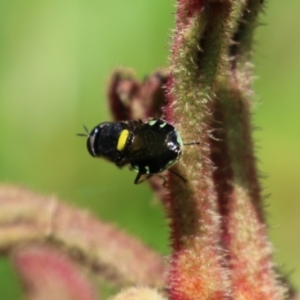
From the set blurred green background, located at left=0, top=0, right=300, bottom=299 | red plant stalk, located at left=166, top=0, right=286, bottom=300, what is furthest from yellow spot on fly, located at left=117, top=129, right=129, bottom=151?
blurred green background, located at left=0, top=0, right=300, bottom=299

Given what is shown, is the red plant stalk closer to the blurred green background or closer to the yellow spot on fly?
the yellow spot on fly

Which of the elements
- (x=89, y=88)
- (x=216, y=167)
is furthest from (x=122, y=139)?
(x=89, y=88)

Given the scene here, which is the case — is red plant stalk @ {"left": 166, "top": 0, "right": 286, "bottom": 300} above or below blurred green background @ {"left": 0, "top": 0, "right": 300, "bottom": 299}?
below

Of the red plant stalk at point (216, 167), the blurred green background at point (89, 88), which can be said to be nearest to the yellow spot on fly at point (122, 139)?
the red plant stalk at point (216, 167)

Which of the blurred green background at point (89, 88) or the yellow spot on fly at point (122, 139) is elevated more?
the blurred green background at point (89, 88)

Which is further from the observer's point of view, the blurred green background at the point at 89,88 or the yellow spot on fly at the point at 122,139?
the blurred green background at the point at 89,88

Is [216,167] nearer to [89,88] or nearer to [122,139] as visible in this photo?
[122,139]

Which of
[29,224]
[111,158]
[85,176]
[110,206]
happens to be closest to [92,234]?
[29,224]

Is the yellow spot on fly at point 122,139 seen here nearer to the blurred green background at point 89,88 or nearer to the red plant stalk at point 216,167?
the red plant stalk at point 216,167
